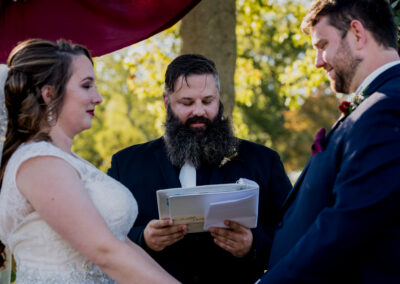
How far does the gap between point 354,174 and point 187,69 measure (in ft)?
6.75

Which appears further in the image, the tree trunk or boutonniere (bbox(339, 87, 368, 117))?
the tree trunk

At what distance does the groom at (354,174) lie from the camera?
6.77ft

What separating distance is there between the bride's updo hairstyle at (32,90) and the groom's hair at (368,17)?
4.61 feet

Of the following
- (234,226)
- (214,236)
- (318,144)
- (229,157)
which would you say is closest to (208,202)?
(234,226)

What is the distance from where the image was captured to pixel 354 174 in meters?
2.09

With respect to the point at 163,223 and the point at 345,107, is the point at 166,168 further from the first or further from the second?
the point at 345,107

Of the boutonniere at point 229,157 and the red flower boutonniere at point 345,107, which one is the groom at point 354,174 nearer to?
the red flower boutonniere at point 345,107

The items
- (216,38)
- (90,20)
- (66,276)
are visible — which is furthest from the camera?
(216,38)

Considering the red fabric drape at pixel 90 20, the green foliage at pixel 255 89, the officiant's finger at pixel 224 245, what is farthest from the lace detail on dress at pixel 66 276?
the green foliage at pixel 255 89

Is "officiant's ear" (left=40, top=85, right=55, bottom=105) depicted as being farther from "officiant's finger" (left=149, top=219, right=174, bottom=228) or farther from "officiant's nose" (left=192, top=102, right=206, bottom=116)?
"officiant's nose" (left=192, top=102, right=206, bottom=116)

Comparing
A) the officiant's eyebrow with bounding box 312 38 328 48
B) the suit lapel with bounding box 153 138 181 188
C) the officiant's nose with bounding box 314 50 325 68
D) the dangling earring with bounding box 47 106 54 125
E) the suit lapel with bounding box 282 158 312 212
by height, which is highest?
the officiant's eyebrow with bounding box 312 38 328 48

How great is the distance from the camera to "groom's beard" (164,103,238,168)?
375 centimetres

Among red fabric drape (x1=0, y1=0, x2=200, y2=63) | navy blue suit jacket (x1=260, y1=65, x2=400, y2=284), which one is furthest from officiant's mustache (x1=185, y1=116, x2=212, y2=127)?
navy blue suit jacket (x1=260, y1=65, x2=400, y2=284)

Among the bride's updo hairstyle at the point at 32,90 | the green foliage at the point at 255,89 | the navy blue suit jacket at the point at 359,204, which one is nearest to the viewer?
the navy blue suit jacket at the point at 359,204
